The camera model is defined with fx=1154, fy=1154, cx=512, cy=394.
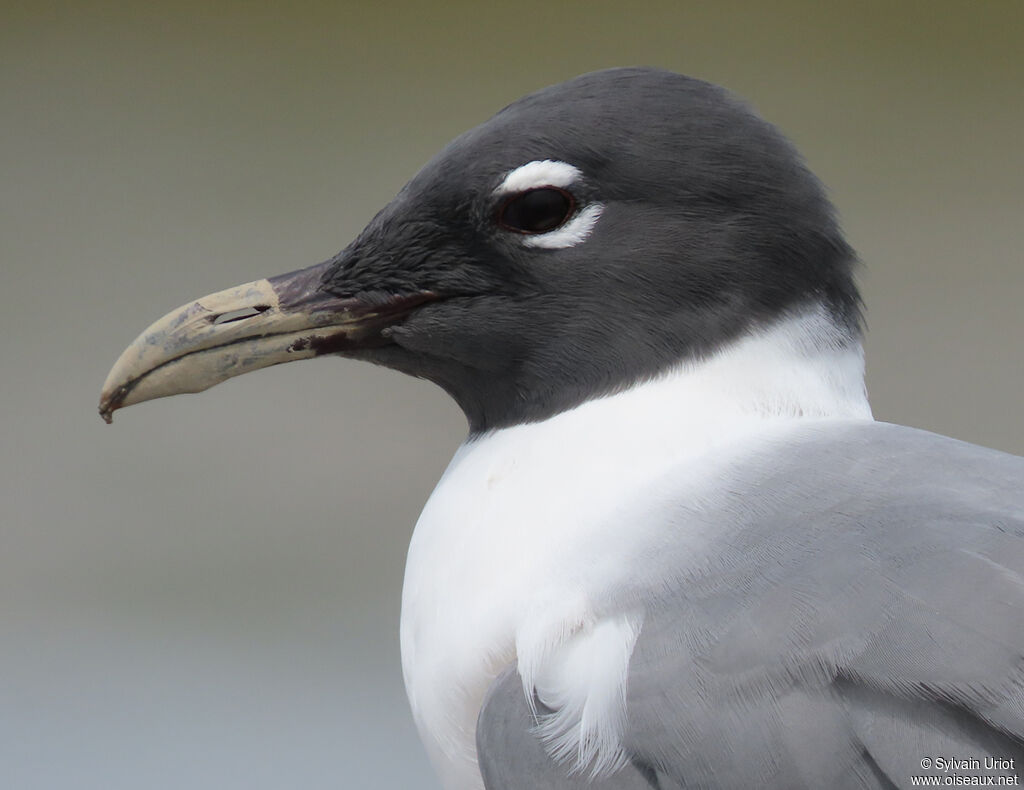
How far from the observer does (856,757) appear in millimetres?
496

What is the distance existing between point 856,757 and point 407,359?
40 cm

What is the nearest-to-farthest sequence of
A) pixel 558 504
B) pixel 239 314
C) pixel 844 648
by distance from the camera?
pixel 844 648 → pixel 558 504 → pixel 239 314

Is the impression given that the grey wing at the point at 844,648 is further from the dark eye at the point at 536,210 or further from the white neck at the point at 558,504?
the dark eye at the point at 536,210

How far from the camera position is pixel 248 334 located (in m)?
0.75

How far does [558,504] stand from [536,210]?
18cm

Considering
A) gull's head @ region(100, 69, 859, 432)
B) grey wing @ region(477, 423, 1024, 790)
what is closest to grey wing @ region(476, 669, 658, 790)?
grey wing @ region(477, 423, 1024, 790)

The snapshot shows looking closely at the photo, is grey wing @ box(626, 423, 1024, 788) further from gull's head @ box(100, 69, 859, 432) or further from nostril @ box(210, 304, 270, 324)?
nostril @ box(210, 304, 270, 324)

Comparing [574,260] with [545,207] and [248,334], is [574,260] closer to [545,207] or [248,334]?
[545,207]

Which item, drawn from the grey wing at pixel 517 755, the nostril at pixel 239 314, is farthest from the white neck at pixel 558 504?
the nostril at pixel 239 314

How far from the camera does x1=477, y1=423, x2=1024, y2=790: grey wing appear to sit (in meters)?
0.49

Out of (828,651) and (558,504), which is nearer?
(828,651)

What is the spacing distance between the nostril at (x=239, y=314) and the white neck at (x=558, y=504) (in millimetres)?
166

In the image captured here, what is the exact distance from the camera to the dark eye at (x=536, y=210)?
702 millimetres

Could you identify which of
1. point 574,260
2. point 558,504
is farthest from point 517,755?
point 574,260
